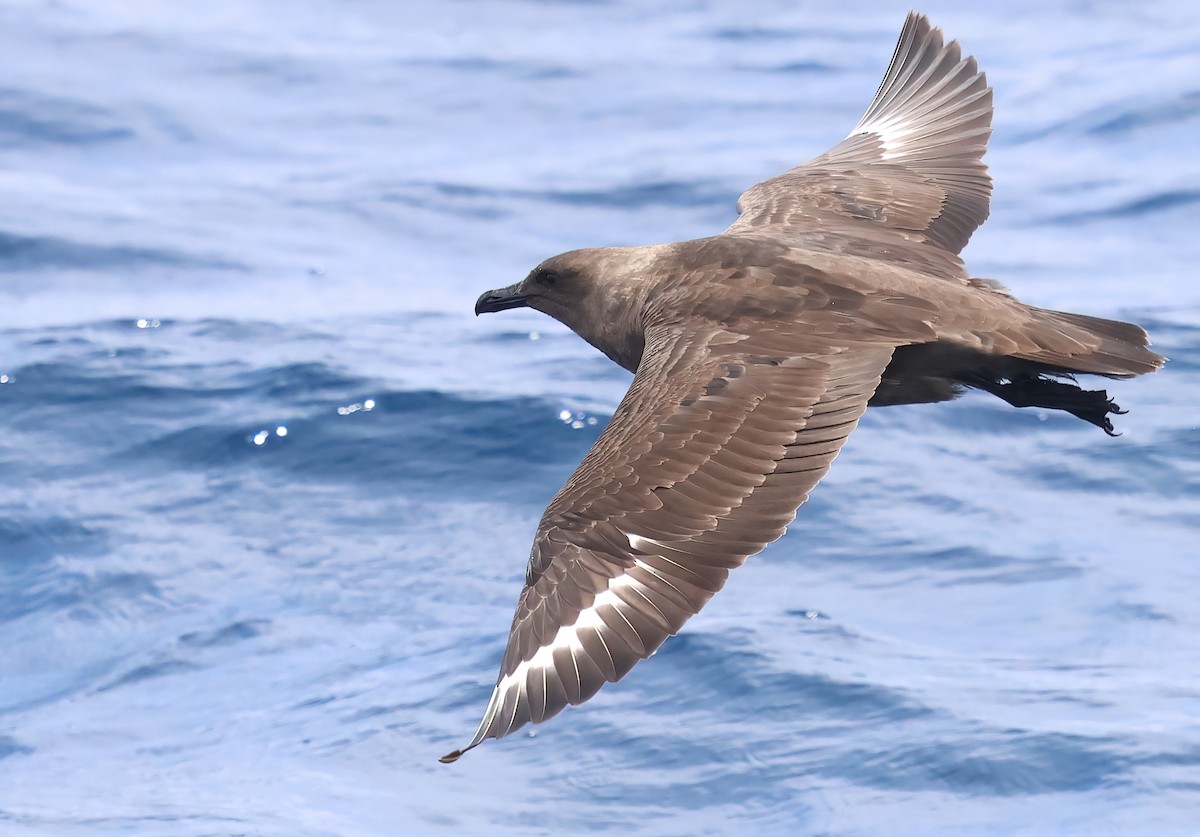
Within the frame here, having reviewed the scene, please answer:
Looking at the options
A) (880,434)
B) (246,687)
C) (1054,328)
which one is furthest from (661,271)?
(880,434)

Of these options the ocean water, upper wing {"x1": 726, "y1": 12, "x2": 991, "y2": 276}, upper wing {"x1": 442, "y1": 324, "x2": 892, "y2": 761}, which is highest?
upper wing {"x1": 726, "y1": 12, "x2": 991, "y2": 276}

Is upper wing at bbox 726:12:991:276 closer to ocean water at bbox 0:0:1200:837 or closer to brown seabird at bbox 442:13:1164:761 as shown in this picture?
brown seabird at bbox 442:13:1164:761

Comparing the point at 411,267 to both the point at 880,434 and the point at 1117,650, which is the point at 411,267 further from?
the point at 1117,650

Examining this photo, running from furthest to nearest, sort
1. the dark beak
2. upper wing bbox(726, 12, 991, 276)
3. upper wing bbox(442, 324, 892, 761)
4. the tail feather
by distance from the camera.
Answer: the dark beak → upper wing bbox(726, 12, 991, 276) → the tail feather → upper wing bbox(442, 324, 892, 761)

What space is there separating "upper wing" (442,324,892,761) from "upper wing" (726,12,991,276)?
4.02ft

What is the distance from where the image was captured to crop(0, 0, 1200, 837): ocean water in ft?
24.8

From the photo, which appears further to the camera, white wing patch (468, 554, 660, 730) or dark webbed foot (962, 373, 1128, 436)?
dark webbed foot (962, 373, 1128, 436)

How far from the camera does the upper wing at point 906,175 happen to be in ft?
24.0

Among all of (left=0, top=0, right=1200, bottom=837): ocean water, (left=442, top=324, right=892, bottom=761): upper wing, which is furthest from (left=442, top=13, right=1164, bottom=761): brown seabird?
(left=0, top=0, right=1200, bottom=837): ocean water

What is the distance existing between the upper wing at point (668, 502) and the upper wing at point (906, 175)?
48.3 inches

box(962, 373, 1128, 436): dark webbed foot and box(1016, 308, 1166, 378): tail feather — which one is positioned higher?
box(1016, 308, 1166, 378): tail feather

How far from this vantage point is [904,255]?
684 centimetres

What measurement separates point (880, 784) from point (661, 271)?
2.36 m

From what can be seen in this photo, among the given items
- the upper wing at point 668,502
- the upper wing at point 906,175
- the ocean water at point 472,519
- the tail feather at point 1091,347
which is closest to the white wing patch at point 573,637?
the upper wing at point 668,502
